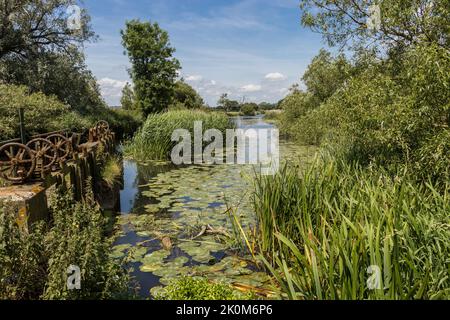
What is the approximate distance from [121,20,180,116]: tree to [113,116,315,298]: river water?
21.5 metres

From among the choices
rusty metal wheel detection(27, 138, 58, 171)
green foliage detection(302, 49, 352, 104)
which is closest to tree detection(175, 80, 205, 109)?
green foliage detection(302, 49, 352, 104)

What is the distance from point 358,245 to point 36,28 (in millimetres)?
19538

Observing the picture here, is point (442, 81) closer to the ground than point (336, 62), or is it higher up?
closer to the ground

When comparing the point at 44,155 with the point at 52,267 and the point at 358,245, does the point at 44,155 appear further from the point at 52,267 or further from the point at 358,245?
the point at 358,245

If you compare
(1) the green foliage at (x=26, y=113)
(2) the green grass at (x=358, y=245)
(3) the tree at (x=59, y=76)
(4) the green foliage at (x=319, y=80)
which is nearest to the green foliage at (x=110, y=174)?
(1) the green foliage at (x=26, y=113)

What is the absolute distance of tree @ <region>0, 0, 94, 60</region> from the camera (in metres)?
16.2

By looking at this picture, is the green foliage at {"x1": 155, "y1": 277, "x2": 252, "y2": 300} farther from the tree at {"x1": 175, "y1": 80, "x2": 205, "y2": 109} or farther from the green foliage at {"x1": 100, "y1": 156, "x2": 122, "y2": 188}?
the tree at {"x1": 175, "y1": 80, "x2": 205, "y2": 109}

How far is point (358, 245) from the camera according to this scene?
111 inches

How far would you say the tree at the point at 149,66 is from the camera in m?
31.0

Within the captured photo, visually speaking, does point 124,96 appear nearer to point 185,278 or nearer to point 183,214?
point 183,214

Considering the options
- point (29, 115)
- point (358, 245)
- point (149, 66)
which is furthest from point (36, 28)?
point (358, 245)
